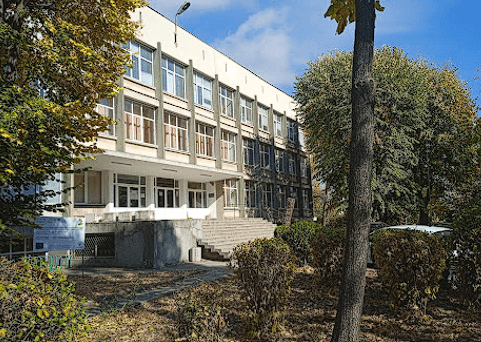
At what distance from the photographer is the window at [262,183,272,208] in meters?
33.6

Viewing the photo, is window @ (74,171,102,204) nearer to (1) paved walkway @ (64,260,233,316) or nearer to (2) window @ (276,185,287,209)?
(1) paved walkway @ (64,260,233,316)

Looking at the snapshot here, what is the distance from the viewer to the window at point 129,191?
2111cm

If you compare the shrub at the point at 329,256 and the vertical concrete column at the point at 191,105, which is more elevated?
the vertical concrete column at the point at 191,105

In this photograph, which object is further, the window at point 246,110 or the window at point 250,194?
the window at point 246,110

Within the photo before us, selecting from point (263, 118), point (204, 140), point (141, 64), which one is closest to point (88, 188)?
point (141, 64)

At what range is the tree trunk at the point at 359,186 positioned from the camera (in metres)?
5.05

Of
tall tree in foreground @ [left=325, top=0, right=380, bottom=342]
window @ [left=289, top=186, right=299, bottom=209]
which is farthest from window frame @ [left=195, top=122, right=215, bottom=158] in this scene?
tall tree in foreground @ [left=325, top=0, right=380, bottom=342]

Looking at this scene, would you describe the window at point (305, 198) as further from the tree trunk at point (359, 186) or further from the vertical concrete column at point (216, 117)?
the tree trunk at point (359, 186)

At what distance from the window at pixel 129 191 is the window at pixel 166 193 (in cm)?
116

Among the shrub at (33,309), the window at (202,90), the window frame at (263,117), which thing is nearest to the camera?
the shrub at (33,309)

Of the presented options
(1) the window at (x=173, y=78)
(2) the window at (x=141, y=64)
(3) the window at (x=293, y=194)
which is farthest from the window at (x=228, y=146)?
(3) the window at (x=293, y=194)

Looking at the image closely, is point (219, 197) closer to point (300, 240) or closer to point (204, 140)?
point (204, 140)

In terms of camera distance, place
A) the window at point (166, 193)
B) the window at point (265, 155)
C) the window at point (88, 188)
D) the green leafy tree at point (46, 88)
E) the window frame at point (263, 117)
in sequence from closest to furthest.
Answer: the green leafy tree at point (46, 88)
the window at point (88, 188)
the window at point (166, 193)
the window at point (265, 155)
the window frame at point (263, 117)

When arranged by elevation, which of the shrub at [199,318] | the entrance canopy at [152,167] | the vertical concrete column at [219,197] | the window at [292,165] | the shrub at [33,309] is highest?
the window at [292,165]
